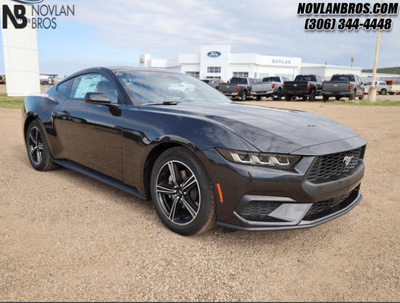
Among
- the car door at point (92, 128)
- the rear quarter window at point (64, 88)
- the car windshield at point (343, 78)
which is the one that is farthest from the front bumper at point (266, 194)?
the car windshield at point (343, 78)

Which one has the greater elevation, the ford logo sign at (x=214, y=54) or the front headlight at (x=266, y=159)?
the ford logo sign at (x=214, y=54)

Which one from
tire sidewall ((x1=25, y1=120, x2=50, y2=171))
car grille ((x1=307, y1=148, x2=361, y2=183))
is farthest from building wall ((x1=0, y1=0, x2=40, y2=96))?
car grille ((x1=307, y1=148, x2=361, y2=183))

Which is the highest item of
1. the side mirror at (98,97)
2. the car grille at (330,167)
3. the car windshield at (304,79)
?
the car windshield at (304,79)

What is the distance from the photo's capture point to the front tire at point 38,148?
4.65 m

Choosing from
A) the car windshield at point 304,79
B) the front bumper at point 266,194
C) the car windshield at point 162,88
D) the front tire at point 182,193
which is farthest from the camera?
the car windshield at point 304,79

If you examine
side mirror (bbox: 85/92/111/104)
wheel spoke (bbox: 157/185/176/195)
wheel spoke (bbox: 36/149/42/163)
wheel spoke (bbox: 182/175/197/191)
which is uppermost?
side mirror (bbox: 85/92/111/104)

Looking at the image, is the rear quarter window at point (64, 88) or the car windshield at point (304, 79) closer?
the rear quarter window at point (64, 88)

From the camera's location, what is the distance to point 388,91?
126 ft

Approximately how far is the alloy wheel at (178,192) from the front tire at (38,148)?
7.82 ft

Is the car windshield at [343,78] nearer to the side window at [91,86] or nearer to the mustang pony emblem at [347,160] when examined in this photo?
the side window at [91,86]

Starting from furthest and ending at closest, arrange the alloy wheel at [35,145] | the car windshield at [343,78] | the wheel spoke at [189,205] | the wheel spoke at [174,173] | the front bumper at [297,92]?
the car windshield at [343,78]
the front bumper at [297,92]
the alloy wheel at [35,145]
the wheel spoke at [174,173]
the wheel spoke at [189,205]

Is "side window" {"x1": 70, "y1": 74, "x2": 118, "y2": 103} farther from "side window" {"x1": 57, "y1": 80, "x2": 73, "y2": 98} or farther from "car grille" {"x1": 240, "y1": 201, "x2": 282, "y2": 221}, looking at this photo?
"car grille" {"x1": 240, "y1": 201, "x2": 282, "y2": 221}

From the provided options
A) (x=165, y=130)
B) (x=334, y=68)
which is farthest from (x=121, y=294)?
(x=334, y=68)

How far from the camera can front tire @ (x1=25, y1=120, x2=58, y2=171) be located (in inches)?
183
